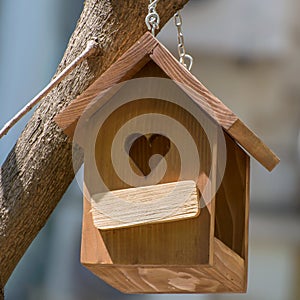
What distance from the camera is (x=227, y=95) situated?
213cm

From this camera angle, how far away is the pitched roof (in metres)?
0.88

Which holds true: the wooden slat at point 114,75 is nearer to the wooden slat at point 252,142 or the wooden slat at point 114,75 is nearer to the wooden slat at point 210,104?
the wooden slat at point 210,104

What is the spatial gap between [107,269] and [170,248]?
0.36 feet

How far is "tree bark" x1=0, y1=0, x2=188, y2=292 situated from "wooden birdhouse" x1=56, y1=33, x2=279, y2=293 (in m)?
0.14

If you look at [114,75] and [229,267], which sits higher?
[114,75]

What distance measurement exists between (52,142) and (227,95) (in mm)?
1096

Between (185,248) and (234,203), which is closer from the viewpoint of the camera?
(185,248)

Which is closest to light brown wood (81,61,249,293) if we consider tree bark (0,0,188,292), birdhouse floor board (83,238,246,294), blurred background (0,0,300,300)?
birdhouse floor board (83,238,246,294)

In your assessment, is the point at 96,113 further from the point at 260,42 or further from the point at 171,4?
the point at 260,42

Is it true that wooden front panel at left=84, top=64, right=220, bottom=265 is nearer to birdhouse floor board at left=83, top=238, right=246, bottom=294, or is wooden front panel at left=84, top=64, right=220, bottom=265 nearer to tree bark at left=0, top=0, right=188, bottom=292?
birdhouse floor board at left=83, top=238, right=246, bottom=294

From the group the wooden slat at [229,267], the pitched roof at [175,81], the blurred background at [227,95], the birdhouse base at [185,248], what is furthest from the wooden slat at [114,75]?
the blurred background at [227,95]

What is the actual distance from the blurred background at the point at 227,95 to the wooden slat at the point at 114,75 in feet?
3.10

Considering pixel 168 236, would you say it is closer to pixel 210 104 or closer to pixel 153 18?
pixel 210 104

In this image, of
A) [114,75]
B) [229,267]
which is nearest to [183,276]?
[229,267]
